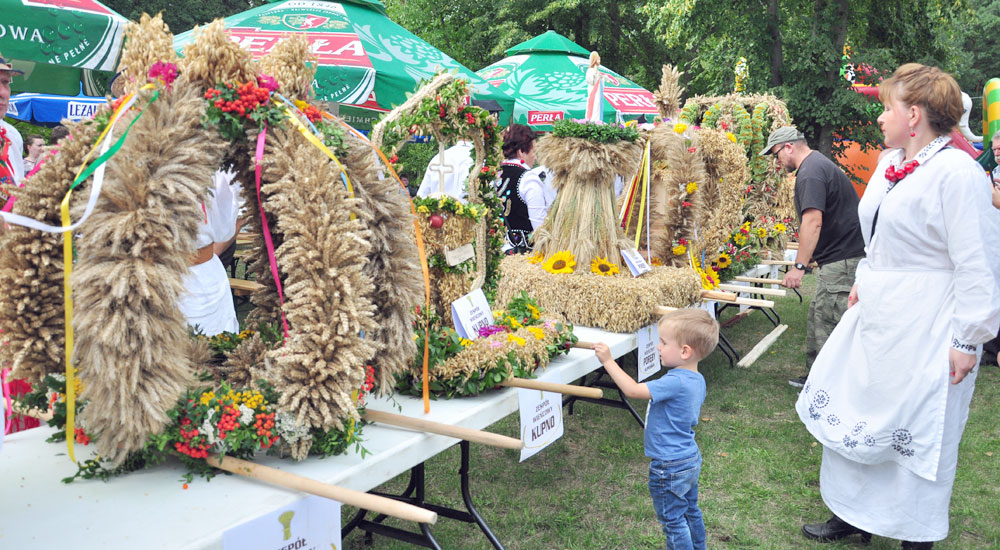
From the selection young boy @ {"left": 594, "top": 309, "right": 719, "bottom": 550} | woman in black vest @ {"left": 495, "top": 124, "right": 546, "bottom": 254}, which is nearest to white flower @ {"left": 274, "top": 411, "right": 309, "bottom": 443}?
young boy @ {"left": 594, "top": 309, "right": 719, "bottom": 550}

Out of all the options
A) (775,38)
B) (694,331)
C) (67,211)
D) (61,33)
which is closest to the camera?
(67,211)

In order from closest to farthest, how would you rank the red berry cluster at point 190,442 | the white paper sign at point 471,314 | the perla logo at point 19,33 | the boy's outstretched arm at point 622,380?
the red berry cluster at point 190,442 < the boy's outstretched arm at point 622,380 < the white paper sign at point 471,314 < the perla logo at point 19,33

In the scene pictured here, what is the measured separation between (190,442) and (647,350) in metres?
2.67

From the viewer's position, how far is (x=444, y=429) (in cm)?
203

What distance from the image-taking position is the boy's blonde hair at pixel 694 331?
2.47 m

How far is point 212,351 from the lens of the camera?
2266mm

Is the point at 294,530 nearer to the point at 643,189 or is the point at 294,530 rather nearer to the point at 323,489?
the point at 323,489

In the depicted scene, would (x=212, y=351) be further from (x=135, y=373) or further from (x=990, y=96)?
(x=990, y=96)

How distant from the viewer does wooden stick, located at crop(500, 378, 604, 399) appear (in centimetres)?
224

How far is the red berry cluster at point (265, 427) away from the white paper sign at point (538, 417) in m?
0.95

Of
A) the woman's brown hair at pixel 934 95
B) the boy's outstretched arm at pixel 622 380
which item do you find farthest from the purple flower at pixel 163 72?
the woman's brown hair at pixel 934 95

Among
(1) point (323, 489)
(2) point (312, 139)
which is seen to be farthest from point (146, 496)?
(2) point (312, 139)

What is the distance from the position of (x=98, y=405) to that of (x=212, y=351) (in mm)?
642

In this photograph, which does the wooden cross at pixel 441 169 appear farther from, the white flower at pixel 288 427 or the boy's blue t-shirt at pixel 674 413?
the white flower at pixel 288 427
